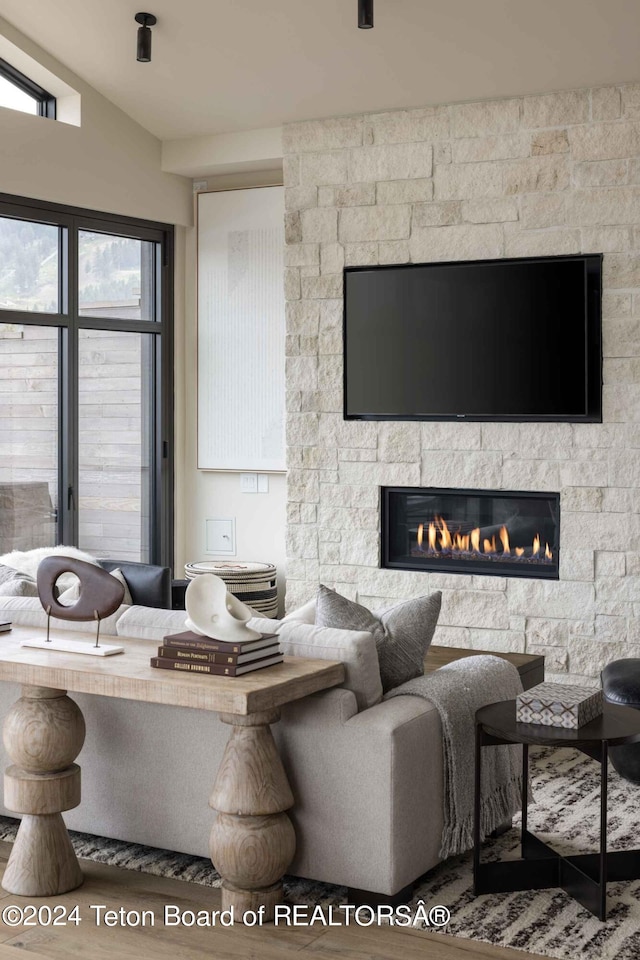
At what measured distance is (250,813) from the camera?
295 cm

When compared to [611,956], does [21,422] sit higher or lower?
higher

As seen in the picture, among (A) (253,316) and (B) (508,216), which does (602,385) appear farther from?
(A) (253,316)

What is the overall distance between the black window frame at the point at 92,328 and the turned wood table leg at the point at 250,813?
11.7 feet

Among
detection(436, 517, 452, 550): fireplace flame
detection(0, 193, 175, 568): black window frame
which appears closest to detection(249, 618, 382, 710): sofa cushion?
detection(436, 517, 452, 550): fireplace flame

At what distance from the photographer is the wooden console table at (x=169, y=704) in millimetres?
2910

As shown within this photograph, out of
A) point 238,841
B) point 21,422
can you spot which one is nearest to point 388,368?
point 21,422

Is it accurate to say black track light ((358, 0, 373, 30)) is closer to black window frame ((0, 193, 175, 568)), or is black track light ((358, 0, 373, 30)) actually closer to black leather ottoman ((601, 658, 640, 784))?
black window frame ((0, 193, 175, 568))

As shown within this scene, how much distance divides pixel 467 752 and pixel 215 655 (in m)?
0.86

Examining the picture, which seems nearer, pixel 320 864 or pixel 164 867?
pixel 320 864

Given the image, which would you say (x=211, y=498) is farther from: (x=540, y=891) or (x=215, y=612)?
(x=540, y=891)

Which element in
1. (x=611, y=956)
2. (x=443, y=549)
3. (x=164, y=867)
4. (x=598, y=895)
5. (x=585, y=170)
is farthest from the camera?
(x=443, y=549)

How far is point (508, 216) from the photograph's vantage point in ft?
18.7

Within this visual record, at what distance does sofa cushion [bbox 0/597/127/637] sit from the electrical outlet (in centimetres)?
306

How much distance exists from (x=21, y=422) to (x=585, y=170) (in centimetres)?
322
